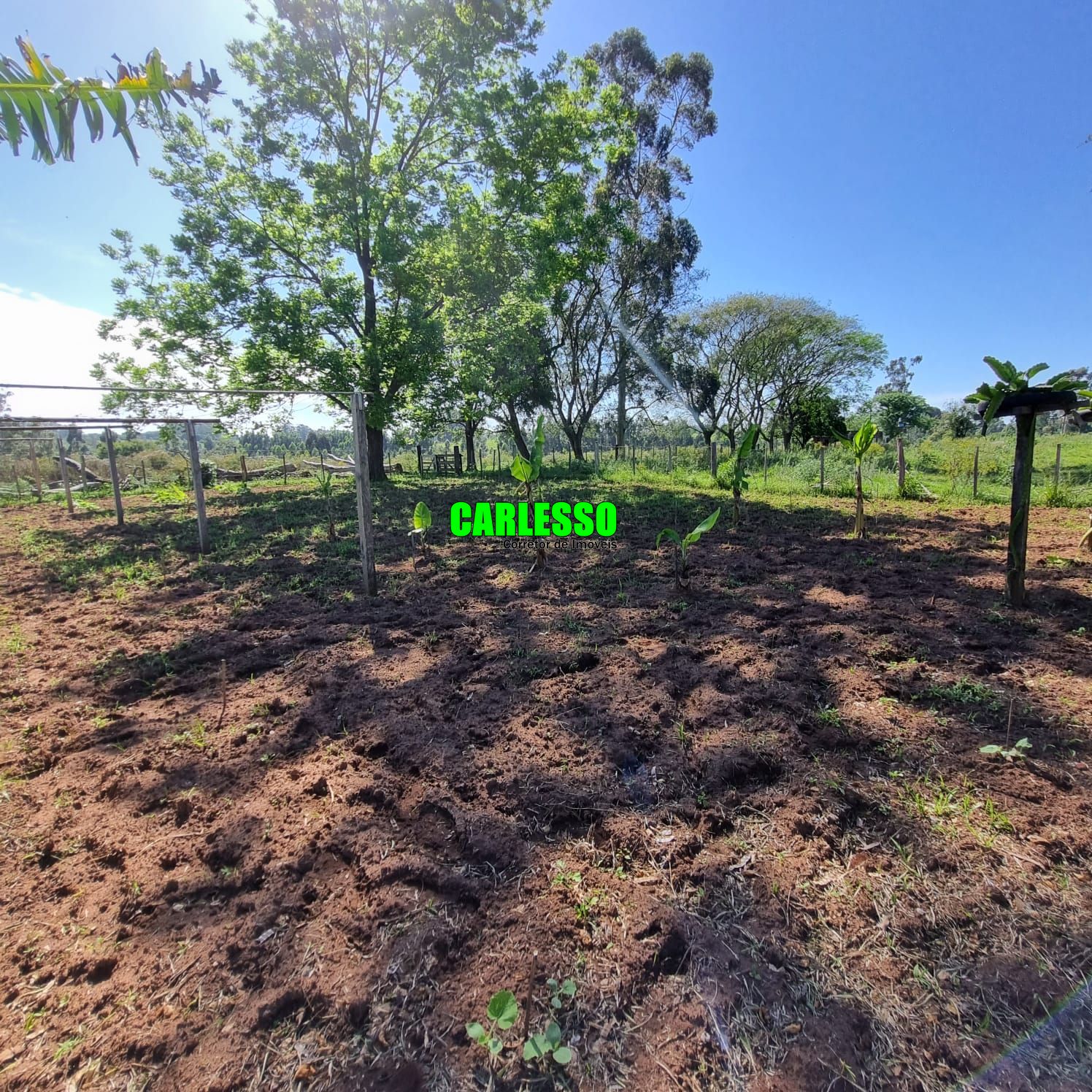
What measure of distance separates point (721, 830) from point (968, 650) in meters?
2.61

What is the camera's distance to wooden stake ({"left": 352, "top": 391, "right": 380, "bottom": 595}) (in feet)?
15.0

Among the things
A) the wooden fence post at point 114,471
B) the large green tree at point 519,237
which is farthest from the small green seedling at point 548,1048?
the large green tree at point 519,237

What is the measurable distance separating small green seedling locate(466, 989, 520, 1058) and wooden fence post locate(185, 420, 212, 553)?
711 cm

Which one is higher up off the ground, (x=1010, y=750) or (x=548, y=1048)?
(x=1010, y=750)

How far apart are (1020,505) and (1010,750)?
8.44 ft

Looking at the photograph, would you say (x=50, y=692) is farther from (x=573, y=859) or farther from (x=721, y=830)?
(x=721, y=830)

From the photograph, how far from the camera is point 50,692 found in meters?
3.29

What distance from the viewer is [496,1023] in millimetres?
1356

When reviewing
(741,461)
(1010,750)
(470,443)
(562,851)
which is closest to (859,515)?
(741,461)

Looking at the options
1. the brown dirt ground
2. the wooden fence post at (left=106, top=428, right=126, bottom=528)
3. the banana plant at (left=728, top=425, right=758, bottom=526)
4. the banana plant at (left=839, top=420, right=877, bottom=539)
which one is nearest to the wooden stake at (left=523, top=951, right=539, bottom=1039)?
the brown dirt ground

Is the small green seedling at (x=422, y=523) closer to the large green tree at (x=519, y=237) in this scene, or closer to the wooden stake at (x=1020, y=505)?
the wooden stake at (x=1020, y=505)

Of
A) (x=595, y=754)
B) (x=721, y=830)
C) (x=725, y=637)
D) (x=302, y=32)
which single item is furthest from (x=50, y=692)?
(x=302, y=32)

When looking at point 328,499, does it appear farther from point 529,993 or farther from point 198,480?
point 529,993

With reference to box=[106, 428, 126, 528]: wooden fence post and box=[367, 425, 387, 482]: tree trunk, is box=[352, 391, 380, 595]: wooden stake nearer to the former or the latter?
box=[106, 428, 126, 528]: wooden fence post
